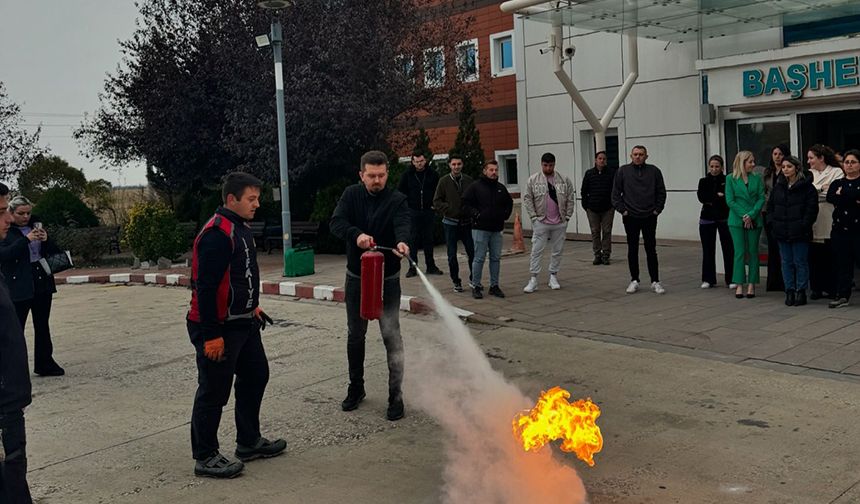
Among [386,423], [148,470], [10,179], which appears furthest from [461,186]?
[10,179]

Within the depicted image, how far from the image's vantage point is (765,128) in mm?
13312

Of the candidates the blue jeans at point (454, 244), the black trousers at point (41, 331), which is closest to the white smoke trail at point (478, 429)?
the blue jeans at point (454, 244)

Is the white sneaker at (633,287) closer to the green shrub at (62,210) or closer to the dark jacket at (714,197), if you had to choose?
the dark jacket at (714,197)

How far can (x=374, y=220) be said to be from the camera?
6289mm

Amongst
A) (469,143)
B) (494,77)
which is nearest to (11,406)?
(469,143)

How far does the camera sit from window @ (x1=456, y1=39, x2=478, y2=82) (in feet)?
68.3

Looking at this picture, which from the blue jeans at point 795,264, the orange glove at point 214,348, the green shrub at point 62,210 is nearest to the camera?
the orange glove at point 214,348

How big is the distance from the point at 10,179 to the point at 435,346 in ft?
77.8

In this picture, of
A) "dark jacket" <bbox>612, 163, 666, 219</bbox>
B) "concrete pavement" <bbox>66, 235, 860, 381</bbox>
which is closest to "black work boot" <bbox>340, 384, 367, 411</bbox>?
"concrete pavement" <bbox>66, 235, 860, 381</bbox>

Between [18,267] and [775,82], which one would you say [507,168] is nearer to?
[775,82]

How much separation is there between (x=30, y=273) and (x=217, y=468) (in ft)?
12.9

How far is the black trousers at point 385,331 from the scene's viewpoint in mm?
6262

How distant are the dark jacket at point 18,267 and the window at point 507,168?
54.4ft

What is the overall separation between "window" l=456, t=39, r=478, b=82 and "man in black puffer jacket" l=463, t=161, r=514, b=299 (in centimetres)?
1026
